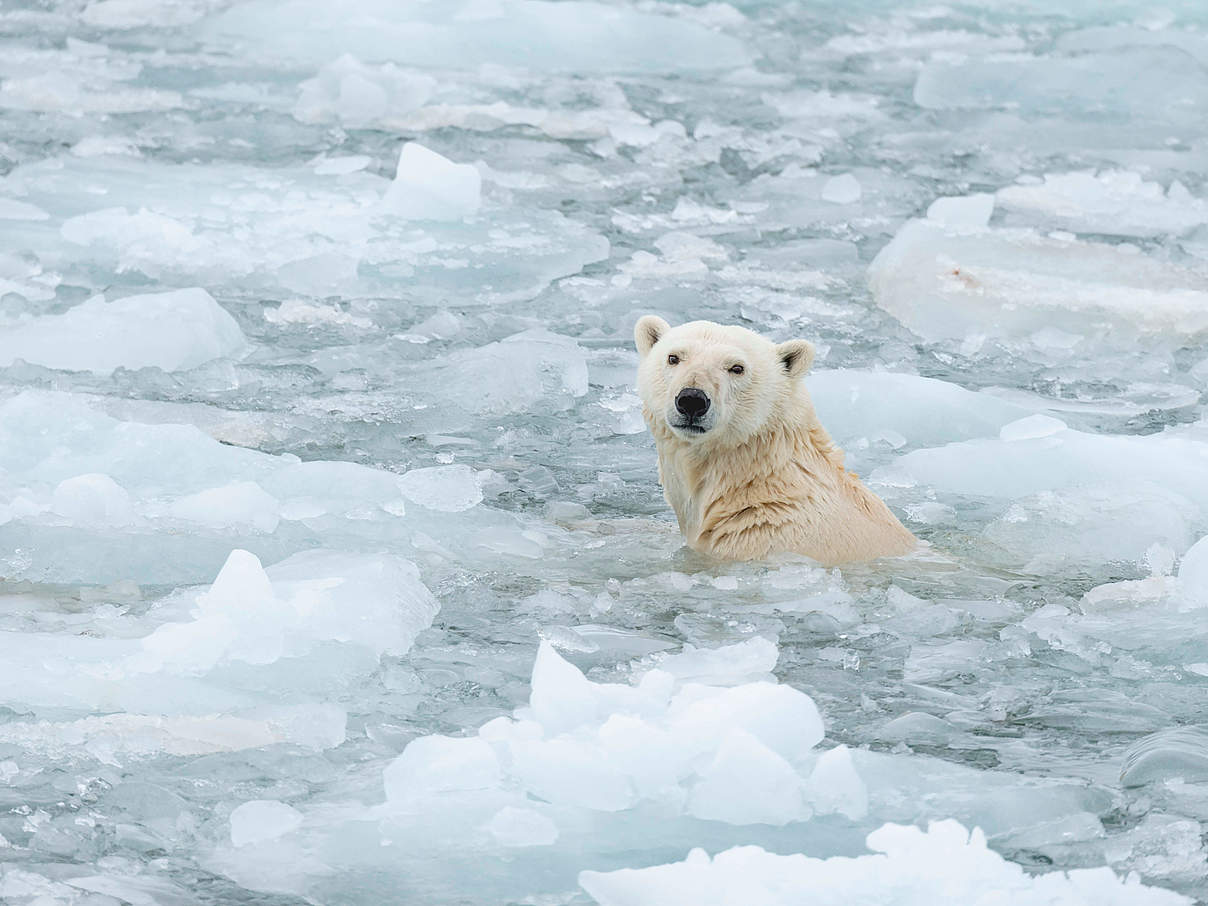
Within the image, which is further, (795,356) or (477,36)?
(477,36)

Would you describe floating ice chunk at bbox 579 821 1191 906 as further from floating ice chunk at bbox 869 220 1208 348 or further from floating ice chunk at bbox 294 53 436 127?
floating ice chunk at bbox 294 53 436 127

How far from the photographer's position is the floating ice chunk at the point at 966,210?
7.00 metres

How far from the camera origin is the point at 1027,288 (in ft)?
20.0

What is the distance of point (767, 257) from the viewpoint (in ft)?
21.9

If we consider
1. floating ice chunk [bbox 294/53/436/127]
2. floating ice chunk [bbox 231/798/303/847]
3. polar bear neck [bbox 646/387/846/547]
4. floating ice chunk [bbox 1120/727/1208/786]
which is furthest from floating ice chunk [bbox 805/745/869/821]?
floating ice chunk [bbox 294/53/436/127]

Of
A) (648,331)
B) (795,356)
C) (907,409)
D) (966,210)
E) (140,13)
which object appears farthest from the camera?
(140,13)

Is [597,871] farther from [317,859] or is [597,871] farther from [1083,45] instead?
[1083,45]

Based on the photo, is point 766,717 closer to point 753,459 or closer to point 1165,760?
point 1165,760

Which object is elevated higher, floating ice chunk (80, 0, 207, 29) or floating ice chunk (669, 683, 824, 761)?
floating ice chunk (80, 0, 207, 29)

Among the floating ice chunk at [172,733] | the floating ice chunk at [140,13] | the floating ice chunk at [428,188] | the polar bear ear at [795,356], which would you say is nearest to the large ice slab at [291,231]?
the floating ice chunk at [428,188]

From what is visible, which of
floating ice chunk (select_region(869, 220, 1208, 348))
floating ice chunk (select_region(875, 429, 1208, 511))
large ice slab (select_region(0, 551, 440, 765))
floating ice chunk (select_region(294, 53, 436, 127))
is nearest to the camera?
large ice slab (select_region(0, 551, 440, 765))

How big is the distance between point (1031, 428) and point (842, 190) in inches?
125

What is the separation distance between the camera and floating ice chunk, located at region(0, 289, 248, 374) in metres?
5.10

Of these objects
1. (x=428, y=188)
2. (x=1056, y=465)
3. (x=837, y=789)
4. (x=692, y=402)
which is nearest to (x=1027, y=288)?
(x=1056, y=465)
